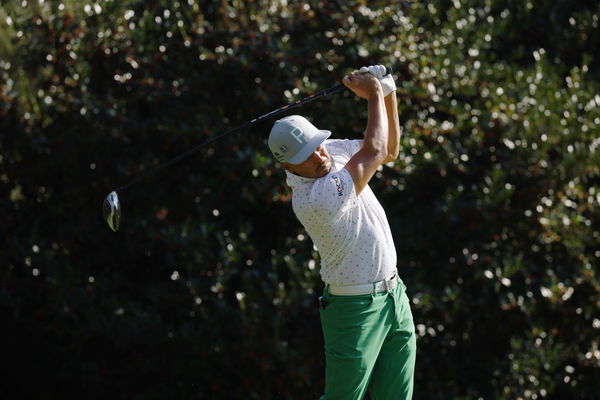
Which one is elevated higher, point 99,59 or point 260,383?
point 99,59

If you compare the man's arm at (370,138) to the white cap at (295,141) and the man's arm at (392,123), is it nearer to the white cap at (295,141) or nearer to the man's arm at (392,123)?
the white cap at (295,141)

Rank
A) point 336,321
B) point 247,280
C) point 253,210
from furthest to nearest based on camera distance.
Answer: point 253,210 → point 247,280 → point 336,321

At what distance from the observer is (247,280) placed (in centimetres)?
539

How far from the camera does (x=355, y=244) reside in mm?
3799

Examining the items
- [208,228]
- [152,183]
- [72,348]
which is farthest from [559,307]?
[72,348]

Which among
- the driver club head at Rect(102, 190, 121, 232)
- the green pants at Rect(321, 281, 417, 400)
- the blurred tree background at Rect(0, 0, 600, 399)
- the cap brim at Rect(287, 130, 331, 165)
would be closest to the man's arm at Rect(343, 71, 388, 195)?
the cap brim at Rect(287, 130, 331, 165)

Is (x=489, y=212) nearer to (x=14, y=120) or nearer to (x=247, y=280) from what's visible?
(x=247, y=280)

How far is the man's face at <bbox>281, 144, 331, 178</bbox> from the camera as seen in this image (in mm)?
3668

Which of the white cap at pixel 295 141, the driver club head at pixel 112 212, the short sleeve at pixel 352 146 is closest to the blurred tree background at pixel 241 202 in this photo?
the driver club head at pixel 112 212

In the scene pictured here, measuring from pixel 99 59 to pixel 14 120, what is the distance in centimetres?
62

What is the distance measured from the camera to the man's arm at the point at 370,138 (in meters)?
3.62

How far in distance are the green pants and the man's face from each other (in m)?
0.54

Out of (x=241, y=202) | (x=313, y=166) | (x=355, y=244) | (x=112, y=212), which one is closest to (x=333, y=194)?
(x=313, y=166)

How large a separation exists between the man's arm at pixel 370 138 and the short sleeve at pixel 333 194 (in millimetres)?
34
